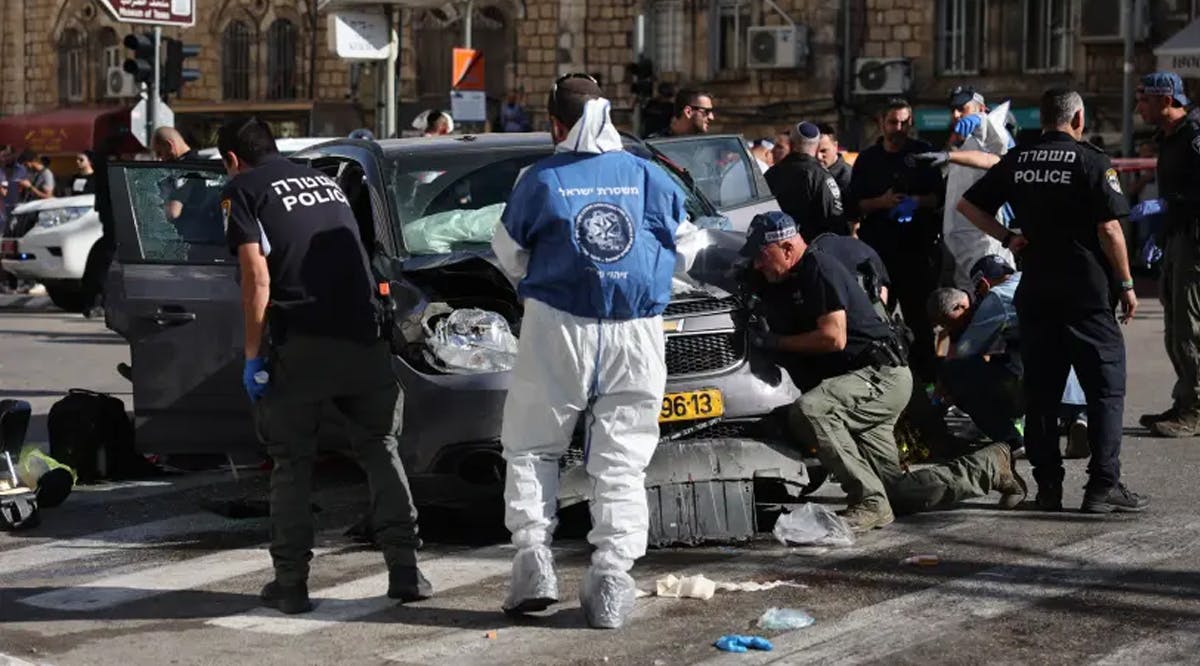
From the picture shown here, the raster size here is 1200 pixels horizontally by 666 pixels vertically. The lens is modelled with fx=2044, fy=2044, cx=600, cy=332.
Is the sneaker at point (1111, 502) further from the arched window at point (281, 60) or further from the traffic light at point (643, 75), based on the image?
the arched window at point (281, 60)

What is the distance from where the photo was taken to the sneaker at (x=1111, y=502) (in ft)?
28.0

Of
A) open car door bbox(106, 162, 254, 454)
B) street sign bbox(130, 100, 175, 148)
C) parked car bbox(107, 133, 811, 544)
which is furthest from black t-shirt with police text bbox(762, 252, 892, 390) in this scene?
street sign bbox(130, 100, 175, 148)

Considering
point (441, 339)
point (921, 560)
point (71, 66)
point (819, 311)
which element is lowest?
point (921, 560)

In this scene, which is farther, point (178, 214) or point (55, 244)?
point (55, 244)

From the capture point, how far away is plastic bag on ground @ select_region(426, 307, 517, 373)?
8.02 metres

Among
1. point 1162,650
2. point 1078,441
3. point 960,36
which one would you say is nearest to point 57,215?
point 960,36

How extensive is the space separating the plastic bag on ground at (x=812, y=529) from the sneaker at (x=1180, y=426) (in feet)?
12.3

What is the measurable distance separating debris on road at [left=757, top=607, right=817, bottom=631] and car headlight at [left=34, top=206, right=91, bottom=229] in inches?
712

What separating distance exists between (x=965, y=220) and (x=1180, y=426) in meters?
1.63

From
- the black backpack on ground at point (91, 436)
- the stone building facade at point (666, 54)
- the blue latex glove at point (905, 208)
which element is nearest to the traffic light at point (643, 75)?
the stone building facade at point (666, 54)

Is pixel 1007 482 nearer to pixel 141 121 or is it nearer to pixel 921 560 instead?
pixel 921 560

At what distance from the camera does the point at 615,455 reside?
21.6 feet

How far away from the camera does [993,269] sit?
10.7 metres

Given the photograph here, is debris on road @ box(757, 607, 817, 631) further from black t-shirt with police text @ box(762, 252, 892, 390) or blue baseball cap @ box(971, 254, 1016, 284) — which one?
blue baseball cap @ box(971, 254, 1016, 284)
